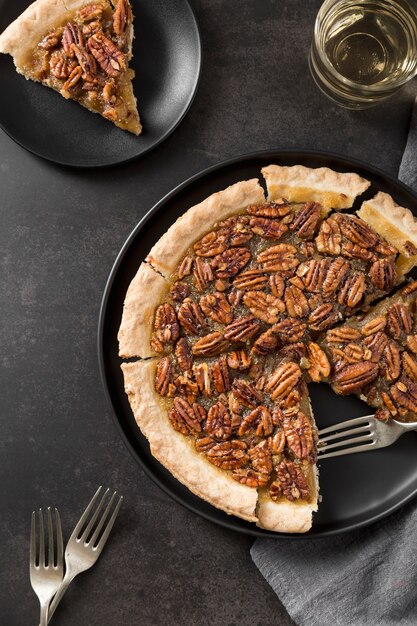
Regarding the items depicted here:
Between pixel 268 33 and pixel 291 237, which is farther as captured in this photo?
pixel 268 33

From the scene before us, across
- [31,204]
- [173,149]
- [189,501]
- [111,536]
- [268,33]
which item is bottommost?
[111,536]

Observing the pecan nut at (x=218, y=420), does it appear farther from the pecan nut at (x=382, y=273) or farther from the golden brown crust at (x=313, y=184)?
the golden brown crust at (x=313, y=184)

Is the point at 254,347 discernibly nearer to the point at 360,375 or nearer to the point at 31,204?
the point at 360,375

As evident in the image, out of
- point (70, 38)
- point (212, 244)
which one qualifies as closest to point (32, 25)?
point (70, 38)

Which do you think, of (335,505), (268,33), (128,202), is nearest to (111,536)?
(335,505)

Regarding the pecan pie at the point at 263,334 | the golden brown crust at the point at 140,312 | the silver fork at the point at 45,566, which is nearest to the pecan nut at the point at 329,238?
the pecan pie at the point at 263,334

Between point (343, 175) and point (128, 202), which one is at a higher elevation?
point (343, 175)

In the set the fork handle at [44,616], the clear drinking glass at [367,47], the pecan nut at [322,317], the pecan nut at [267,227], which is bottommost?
the fork handle at [44,616]
